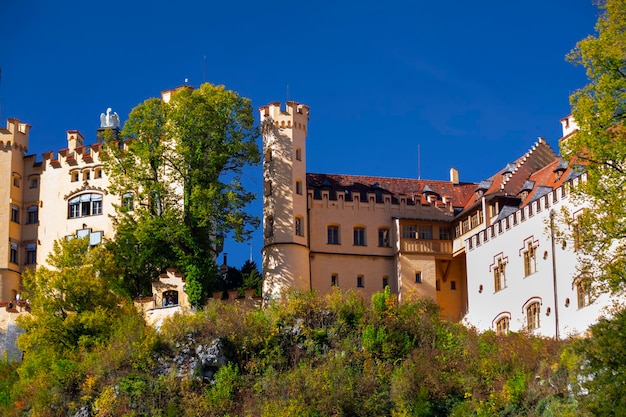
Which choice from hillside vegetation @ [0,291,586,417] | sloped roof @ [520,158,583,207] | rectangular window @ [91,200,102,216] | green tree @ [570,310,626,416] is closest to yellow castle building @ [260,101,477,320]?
sloped roof @ [520,158,583,207]

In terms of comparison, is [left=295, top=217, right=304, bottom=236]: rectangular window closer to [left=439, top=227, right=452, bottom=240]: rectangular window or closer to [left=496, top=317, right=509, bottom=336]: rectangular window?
[left=439, top=227, right=452, bottom=240]: rectangular window

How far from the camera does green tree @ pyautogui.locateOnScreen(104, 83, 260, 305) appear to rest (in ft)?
233

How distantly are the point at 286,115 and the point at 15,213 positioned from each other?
17.9 metres

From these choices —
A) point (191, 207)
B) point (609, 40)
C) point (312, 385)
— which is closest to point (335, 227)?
point (191, 207)

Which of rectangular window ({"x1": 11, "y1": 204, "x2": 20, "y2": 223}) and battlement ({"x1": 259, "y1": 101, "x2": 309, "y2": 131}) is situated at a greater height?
battlement ({"x1": 259, "y1": 101, "x2": 309, "y2": 131})

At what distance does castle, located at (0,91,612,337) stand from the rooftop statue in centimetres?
303

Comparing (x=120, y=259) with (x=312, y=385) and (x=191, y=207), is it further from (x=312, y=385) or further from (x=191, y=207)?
(x=312, y=385)

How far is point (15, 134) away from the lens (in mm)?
79812

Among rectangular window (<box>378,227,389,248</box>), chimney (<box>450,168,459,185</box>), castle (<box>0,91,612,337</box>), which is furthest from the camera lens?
chimney (<box>450,168,459,185</box>)

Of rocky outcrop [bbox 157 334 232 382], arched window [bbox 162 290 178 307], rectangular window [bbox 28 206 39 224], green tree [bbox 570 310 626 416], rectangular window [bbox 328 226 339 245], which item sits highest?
rectangular window [bbox 28 206 39 224]

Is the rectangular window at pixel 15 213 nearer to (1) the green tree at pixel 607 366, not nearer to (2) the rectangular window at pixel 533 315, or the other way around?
(2) the rectangular window at pixel 533 315

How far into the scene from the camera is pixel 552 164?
73750 millimetres

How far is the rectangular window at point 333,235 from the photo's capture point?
7638cm

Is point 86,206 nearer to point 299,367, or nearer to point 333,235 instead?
point 333,235
